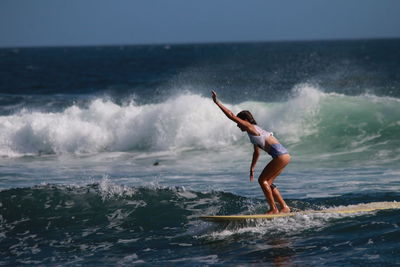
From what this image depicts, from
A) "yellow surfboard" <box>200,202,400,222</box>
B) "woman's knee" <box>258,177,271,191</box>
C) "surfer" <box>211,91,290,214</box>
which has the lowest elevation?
"yellow surfboard" <box>200,202,400,222</box>

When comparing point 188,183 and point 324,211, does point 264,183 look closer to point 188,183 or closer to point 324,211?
point 324,211

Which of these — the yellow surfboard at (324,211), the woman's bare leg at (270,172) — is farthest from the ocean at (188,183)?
the woman's bare leg at (270,172)

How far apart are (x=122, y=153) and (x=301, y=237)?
11.2 metres

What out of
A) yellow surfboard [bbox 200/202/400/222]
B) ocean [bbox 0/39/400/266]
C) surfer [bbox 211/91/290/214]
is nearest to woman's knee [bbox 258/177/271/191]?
surfer [bbox 211/91/290/214]

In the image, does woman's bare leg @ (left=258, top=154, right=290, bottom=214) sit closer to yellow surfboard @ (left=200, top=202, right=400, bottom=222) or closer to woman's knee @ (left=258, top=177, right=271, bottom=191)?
woman's knee @ (left=258, top=177, right=271, bottom=191)

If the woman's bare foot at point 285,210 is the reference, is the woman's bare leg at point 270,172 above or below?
above

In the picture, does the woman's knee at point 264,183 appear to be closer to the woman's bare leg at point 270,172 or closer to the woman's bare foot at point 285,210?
the woman's bare leg at point 270,172

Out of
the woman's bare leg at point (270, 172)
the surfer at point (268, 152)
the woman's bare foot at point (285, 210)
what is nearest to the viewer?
the surfer at point (268, 152)

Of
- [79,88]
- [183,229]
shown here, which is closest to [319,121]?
[183,229]

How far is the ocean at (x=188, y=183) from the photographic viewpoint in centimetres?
867

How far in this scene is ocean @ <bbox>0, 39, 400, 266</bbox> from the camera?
8.67 metres

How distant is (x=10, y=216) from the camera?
36.6 ft

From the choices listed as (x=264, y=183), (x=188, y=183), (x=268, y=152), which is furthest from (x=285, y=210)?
(x=188, y=183)

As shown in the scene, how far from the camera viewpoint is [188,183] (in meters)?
13.4
